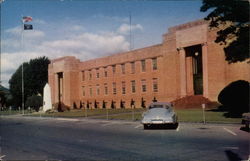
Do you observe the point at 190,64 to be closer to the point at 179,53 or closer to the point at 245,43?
the point at 179,53

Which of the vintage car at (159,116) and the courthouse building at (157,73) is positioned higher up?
the courthouse building at (157,73)

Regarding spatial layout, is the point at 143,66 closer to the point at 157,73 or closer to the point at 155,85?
the point at 157,73

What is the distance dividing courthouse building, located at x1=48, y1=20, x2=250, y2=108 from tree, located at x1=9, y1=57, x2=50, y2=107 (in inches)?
620

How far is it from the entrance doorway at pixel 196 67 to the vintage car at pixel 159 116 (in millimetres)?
23901

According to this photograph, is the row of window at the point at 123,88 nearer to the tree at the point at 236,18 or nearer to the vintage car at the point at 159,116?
the tree at the point at 236,18

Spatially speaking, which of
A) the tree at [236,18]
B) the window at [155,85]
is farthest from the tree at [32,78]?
the tree at [236,18]

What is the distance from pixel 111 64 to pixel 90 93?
32.1 feet

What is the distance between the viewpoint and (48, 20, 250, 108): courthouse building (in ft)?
127

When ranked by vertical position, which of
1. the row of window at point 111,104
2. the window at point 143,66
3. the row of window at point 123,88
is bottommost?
the row of window at point 111,104

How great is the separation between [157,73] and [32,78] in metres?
46.8

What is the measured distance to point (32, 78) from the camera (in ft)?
271

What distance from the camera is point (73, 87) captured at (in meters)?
66.5

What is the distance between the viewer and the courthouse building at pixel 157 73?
38562 millimetres

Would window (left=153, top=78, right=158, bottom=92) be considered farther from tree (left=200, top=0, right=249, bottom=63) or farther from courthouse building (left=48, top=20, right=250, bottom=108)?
tree (left=200, top=0, right=249, bottom=63)
